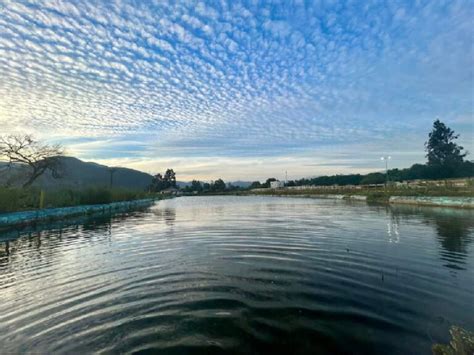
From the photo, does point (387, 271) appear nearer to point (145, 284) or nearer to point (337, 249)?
point (337, 249)

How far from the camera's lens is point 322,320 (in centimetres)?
464

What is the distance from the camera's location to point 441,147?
78.3 m

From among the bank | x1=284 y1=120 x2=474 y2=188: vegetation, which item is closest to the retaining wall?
the bank

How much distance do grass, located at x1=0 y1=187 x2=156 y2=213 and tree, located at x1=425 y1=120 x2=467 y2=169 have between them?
8735 cm

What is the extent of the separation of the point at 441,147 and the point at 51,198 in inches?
3817

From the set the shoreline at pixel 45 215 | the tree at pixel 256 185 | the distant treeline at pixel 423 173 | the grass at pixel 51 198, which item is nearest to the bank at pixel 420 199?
the shoreline at pixel 45 215

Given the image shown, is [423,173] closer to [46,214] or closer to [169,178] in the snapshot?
[46,214]

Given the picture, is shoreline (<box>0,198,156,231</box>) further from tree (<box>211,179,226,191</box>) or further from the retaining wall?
tree (<box>211,179,226,191</box>)

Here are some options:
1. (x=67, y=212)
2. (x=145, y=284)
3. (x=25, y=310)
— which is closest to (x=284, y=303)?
(x=145, y=284)

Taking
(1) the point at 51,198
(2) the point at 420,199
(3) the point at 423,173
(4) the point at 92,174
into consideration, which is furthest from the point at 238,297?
(4) the point at 92,174

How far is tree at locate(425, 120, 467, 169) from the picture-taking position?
76688 millimetres

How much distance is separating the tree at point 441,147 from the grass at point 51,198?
3439 inches

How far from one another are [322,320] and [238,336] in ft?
5.21

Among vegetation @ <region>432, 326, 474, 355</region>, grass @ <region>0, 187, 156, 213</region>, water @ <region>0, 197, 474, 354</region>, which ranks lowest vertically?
water @ <region>0, 197, 474, 354</region>
